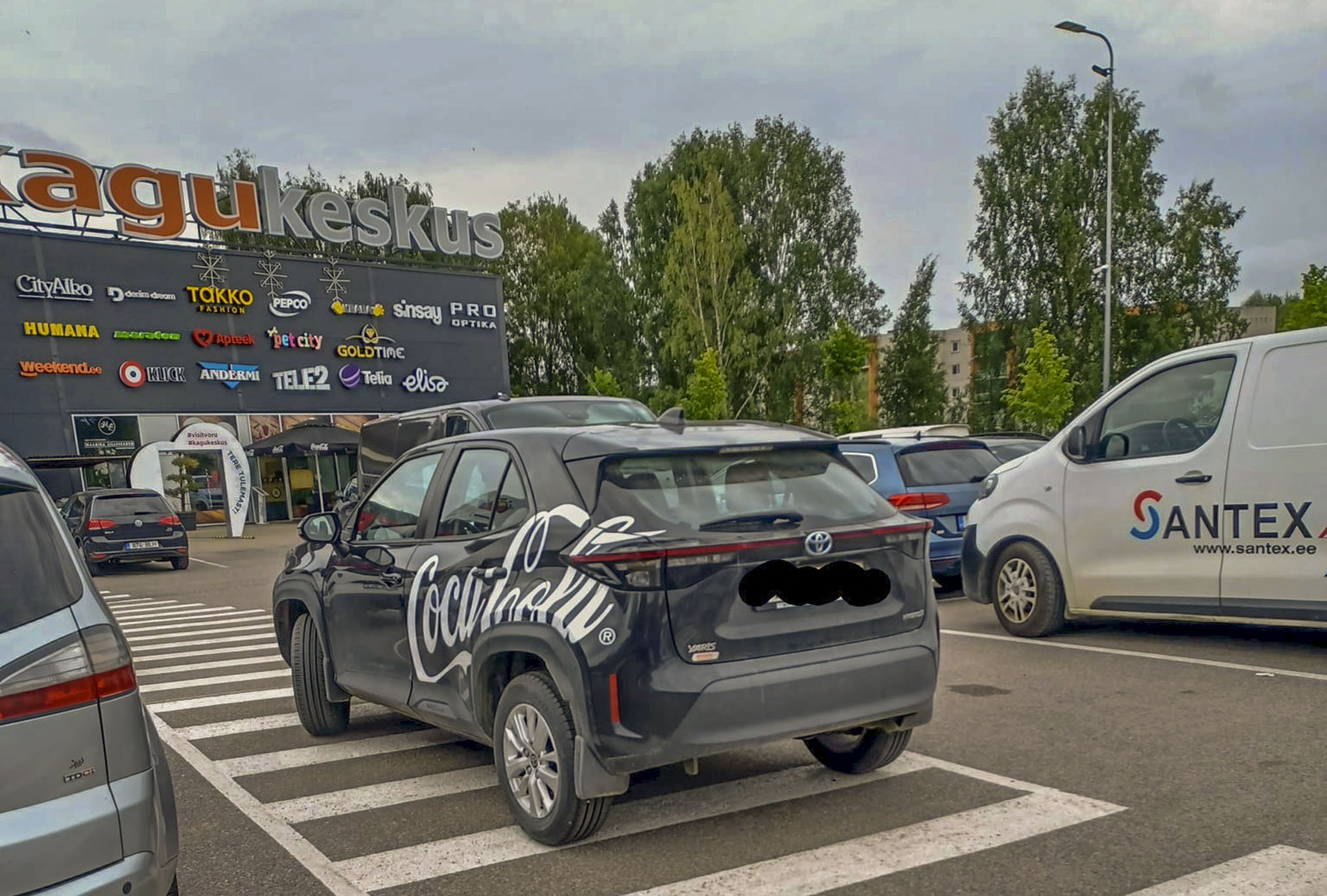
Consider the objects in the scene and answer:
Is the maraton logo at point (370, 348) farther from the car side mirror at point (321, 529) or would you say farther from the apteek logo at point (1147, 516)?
the apteek logo at point (1147, 516)

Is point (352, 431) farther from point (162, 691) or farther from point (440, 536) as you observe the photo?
point (440, 536)

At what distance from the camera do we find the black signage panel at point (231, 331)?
30.2m

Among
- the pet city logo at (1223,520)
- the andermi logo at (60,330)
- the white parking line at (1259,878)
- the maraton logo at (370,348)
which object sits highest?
the andermi logo at (60,330)

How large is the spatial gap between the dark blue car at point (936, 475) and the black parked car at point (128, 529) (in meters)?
14.3

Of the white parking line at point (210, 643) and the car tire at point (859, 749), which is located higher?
the car tire at point (859, 749)

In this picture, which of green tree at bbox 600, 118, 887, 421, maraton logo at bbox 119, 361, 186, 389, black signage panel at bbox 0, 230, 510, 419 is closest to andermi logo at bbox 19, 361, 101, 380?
black signage panel at bbox 0, 230, 510, 419

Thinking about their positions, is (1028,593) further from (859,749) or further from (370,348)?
(370,348)

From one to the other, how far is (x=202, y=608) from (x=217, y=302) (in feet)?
76.2

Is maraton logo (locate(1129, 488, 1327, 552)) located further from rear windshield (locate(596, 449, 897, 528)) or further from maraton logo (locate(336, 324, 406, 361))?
maraton logo (locate(336, 324, 406, 361))

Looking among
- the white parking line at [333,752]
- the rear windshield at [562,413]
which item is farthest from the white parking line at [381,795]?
the rear windshield at [562,413]

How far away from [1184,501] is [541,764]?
488 centimetres

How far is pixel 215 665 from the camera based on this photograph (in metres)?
8.75

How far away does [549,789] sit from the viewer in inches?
155

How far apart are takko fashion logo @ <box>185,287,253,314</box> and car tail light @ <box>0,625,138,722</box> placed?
33720 mm
